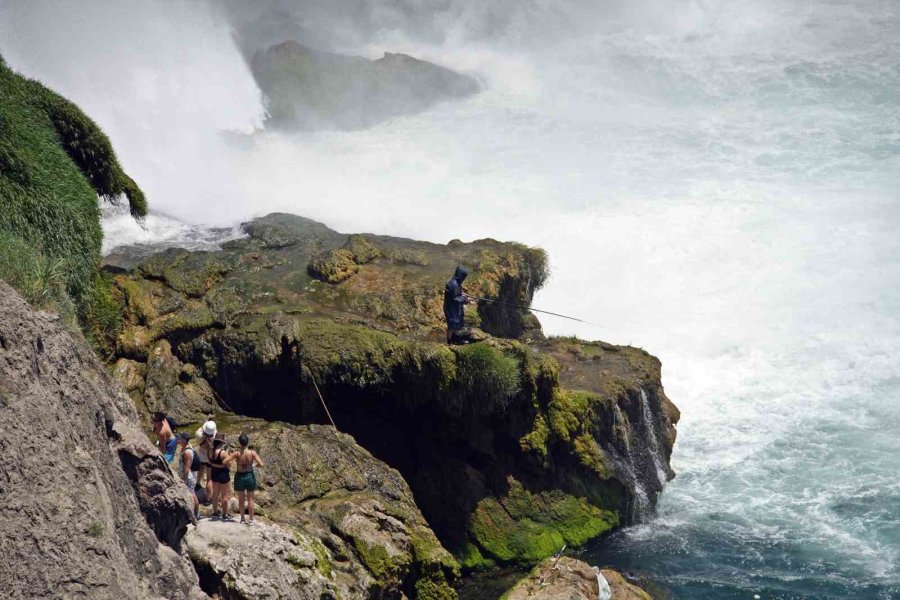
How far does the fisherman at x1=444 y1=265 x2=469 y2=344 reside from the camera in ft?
51.2

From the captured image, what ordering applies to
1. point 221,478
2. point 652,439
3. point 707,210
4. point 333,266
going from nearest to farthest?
point 221,478, point 652,439, point 333,266, point 707,210

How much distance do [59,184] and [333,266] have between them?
5.26m

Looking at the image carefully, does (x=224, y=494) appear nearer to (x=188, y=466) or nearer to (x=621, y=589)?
(x=188, y=466)

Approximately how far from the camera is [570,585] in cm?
1357

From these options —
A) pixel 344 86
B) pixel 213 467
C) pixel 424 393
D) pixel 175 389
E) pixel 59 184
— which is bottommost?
pixel 213 467

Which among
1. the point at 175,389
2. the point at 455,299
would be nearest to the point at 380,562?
the point at 455,299

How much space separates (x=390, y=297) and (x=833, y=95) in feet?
101

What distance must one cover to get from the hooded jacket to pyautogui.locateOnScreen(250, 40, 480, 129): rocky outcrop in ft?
90.3

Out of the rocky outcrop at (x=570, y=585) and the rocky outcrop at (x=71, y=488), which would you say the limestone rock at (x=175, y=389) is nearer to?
the rocky outcrop at (x=570, y=585)

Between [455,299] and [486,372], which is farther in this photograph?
[486,372]

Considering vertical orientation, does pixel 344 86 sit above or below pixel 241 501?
above

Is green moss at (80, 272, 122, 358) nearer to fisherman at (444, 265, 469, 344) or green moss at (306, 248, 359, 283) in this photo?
green moss at (306, 248, 359, 283)

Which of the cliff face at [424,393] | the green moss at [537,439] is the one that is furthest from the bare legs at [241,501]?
the green moss at [537,439]

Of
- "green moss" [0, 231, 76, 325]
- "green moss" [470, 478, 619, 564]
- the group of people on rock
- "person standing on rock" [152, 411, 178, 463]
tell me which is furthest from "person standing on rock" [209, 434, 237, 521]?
"green moss" [470, 478, 619, 564]
